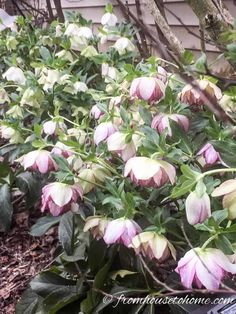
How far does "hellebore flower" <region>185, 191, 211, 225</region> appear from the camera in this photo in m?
1.12

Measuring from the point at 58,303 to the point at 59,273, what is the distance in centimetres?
19

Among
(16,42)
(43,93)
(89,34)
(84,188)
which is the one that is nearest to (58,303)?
(84,188)

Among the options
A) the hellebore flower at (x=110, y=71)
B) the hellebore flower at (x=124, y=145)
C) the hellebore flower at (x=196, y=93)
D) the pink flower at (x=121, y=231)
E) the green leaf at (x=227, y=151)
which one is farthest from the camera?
the hellebore flower at (x=110, y=71)

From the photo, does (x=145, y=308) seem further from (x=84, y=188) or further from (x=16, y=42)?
(x=16, y=42)

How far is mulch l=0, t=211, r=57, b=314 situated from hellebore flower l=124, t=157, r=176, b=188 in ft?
3.82

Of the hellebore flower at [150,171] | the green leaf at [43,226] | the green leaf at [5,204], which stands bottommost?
Result: the green leaf at [5,204]

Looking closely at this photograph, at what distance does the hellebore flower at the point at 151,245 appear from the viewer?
1276mm

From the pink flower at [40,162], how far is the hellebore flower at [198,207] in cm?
62

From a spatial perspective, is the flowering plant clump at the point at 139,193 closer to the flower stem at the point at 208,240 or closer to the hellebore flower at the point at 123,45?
the flower stem at the point at 208,240

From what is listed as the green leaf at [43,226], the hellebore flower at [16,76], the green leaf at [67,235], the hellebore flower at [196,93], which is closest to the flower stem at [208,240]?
the hellebore flower at [196,93]

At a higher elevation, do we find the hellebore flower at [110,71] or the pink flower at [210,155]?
the pink flower at [210,155]

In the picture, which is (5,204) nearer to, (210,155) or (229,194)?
(210,155)

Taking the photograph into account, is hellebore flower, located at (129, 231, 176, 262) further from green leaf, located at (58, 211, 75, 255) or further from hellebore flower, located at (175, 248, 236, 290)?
green leaf, located at (58, 211, 75, 255)

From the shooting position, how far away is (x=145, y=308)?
1.61 metres
